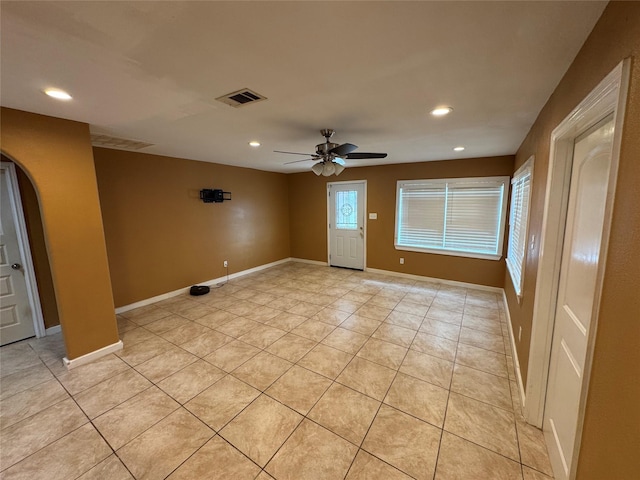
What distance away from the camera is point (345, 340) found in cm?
290

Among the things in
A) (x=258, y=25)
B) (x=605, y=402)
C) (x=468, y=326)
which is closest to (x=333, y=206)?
(x=468, y=326)

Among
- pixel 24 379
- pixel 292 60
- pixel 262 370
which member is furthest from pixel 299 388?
pixel 24 379

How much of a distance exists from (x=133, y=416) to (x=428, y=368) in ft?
8.23

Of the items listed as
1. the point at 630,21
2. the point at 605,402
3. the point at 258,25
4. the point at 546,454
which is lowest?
the point at 546,454

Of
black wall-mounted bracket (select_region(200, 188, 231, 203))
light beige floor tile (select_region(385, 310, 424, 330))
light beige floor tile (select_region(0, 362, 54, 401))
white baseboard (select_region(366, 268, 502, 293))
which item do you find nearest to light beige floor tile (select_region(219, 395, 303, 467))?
light beige floor tile (select_region(385, 310, 424, 330))

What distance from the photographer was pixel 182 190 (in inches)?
169

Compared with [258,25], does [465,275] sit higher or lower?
lower

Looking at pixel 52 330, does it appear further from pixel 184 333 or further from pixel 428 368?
pixel 428 368

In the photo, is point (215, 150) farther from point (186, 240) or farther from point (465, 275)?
point (465, 275)

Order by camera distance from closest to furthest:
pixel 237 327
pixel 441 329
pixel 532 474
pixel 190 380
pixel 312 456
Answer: pixel 532 474, pixel 312 456, pixel 190 380, pixel 441 329, pixel 237 327

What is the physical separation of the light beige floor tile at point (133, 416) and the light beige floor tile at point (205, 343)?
1.88ft

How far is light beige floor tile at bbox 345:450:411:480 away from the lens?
4.77ft

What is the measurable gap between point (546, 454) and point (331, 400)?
1410 mm

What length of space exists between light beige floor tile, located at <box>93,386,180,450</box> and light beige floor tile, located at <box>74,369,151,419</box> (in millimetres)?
74
